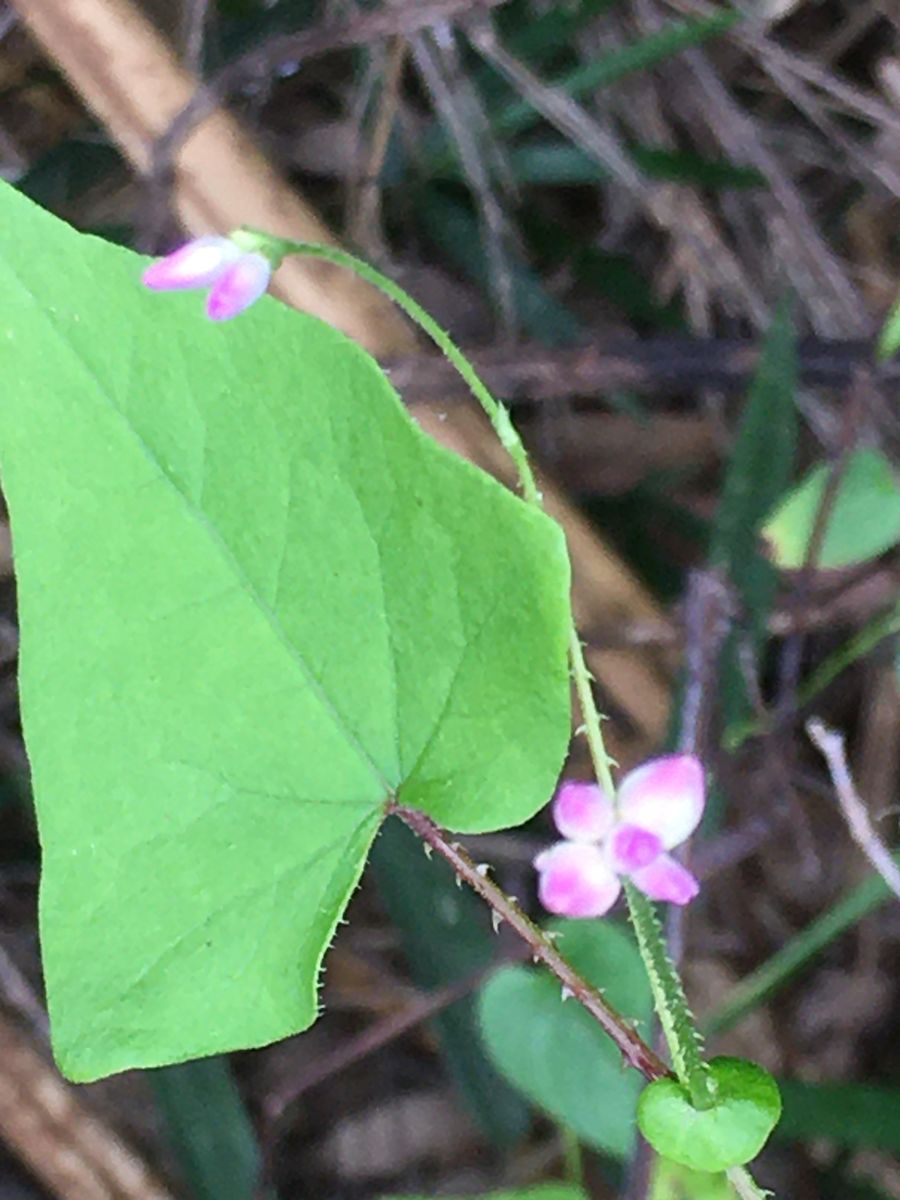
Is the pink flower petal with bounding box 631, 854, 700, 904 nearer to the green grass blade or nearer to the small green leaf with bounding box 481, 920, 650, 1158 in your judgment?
the small green leaf with bounding box 481, 920, 650, 1158

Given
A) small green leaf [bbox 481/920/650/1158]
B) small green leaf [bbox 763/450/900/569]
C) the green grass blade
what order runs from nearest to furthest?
1. small green leaf [bbox 481/920/650/1158]
2. small green leaf [bbox 763/450/900/569]
3. the green grass blade

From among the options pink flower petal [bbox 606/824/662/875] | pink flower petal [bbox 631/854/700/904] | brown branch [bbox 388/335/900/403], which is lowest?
brown branch [bbox 388/335/900/403]

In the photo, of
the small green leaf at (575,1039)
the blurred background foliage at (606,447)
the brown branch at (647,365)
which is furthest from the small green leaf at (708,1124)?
the brown branch at (647,365)

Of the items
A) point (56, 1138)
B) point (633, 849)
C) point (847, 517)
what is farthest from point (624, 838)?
point (56, 1138)

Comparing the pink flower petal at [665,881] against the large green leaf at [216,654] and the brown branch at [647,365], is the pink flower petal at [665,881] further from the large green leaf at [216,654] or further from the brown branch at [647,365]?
the brown branch at [647,365]

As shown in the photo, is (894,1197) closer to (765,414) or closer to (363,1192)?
(363,1192)

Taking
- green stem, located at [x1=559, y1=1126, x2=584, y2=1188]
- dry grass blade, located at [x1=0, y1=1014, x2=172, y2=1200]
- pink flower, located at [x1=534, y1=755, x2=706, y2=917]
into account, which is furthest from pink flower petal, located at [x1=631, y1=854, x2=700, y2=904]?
dry grass blade, located at [x1=0, y1=1014, x2=172, y2=1200]

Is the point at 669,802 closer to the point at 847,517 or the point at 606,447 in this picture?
the point at 847,517
